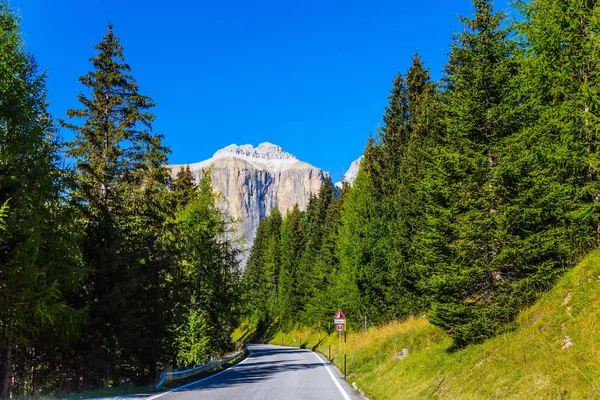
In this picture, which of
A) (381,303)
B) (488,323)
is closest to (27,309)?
(488,323)

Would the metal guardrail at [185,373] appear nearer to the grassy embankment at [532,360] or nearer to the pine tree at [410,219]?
the grassy embankment at [532,360]

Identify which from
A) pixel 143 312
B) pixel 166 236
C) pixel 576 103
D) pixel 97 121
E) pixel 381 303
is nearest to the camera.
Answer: pixel 576 103

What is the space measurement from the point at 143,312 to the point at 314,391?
825 centimetres

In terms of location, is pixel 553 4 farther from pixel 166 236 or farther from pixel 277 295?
pixel 277 295

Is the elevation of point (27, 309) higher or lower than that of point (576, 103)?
lower

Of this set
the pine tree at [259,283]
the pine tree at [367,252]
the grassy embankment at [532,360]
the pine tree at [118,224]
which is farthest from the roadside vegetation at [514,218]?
the pine tree at [259,283]

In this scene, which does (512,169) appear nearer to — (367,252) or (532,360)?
(532,360)

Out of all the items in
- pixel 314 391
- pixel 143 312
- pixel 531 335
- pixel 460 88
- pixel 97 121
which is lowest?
pixel 314 391

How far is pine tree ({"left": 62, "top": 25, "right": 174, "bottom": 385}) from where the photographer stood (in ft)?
54.5

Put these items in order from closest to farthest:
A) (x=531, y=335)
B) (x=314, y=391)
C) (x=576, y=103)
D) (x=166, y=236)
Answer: (x=531, y=335) → (x=576, y=103) → (x=314, y=391) → (x=166, y=236)

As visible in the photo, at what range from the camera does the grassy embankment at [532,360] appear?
265 inches

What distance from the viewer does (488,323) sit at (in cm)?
1071

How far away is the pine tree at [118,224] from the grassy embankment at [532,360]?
9838 mm

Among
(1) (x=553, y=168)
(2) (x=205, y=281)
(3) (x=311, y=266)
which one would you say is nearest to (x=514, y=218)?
(1) (x=553, y=168)
